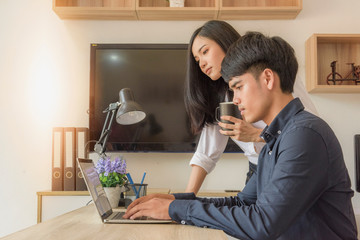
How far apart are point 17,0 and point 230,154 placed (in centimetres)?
191

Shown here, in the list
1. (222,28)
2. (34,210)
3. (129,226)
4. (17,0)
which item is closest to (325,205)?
(129,226)

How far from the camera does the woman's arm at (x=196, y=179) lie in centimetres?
155

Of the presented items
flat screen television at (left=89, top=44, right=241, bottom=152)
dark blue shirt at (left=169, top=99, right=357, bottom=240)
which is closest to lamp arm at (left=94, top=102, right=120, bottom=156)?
dark blue shirt at (left=169, top=99, right=357, bottom=240)

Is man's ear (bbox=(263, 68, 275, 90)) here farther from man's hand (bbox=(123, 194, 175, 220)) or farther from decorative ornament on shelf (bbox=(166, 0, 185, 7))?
decorative ornament on shelf (bbox=(166, 0, 185, 7))

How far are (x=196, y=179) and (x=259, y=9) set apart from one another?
1454 millimetres

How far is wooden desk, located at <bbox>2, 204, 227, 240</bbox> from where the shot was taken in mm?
779

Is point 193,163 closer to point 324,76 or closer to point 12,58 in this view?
point 324,76

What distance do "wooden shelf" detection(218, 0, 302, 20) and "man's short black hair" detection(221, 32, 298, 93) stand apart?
1.54 m

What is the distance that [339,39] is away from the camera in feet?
8.30

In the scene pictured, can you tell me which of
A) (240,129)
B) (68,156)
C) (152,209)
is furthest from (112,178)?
(68,156)

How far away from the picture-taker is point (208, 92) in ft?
5.70

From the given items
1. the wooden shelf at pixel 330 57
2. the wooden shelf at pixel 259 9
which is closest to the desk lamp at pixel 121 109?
the wooden shelf at pixel 259 9

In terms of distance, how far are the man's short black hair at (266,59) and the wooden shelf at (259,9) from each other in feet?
5.06

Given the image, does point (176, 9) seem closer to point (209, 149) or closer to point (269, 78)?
point (209, 149)
